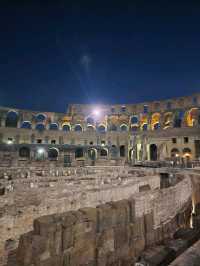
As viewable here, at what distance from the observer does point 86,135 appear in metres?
35.4

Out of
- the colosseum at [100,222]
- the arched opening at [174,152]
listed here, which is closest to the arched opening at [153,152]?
the arched opening at [174,152]

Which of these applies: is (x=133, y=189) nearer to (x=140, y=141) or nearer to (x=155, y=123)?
(x=140, y=141)

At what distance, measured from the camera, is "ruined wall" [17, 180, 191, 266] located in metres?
5.21

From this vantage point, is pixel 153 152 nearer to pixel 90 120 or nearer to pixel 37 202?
pixel 90 120

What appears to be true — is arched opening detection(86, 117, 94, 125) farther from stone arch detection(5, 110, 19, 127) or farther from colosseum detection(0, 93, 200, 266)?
colosseum detection(0, 93, 200, 266)

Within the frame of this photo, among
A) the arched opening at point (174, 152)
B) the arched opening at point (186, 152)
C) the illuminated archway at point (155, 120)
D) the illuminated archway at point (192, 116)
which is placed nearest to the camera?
the arched opening at point (186, 152)

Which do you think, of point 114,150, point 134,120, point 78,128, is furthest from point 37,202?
point 78,128

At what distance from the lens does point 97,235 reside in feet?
20.7

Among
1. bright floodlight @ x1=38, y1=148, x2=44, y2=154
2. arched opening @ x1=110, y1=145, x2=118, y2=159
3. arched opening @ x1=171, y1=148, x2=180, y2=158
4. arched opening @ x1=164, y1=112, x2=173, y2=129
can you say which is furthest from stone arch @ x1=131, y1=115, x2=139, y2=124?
bright floodlight @ x1=38, y1=148, x2=44, y2=154

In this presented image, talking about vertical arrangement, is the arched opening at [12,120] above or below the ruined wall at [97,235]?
above

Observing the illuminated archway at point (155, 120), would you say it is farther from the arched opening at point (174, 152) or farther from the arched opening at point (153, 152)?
the arched opening at point (174, 152)

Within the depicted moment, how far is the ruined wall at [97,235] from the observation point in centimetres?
521

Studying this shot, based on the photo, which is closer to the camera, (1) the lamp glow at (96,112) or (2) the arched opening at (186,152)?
(2) the arched opening at (186,152)

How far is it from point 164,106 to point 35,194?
112ft
